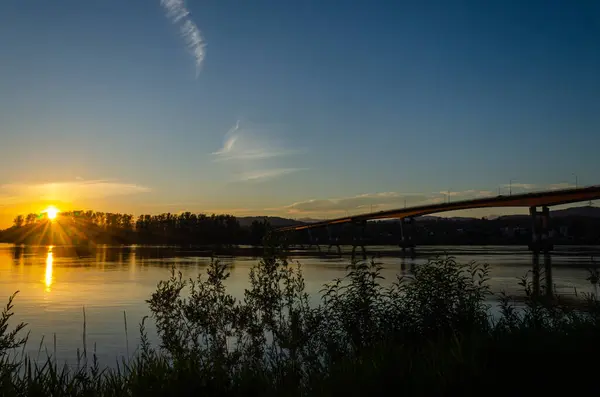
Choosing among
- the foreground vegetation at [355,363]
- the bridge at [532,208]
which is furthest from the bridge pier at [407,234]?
the foreground vegetation at [355,363]

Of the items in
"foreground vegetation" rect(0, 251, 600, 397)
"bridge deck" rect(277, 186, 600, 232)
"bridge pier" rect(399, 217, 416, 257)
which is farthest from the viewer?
"bridge pier" rect(399, 217, 416, 257)

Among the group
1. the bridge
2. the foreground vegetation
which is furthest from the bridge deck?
the foreground vegetation

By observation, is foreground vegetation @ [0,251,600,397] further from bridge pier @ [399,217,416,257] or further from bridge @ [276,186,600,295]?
bridge pier @ [399,217,416,257]

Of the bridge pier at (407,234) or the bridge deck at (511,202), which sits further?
the bridge pier at (407,234)

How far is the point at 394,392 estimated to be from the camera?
885 centimetres

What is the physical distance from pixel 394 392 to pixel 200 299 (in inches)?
288

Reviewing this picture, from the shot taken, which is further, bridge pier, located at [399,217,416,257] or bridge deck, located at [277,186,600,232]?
bridge pier, located at [399,217,416,257]

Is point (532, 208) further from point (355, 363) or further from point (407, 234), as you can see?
point (355, 363)

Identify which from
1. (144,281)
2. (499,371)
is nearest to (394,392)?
(499,371)

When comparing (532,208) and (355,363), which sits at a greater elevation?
(532,208)

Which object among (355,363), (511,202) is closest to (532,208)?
(511,202)

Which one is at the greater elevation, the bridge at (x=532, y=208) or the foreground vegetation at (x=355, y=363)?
the bridge at (x=532, y=208)

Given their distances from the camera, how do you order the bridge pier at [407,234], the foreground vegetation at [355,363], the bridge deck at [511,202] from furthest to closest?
the bridge pier at [407,234], the bridge deck at [511,202], the foreground vegetation at [355,363]

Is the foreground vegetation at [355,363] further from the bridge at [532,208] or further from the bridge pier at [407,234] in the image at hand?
the bridge pier at [407,234]
